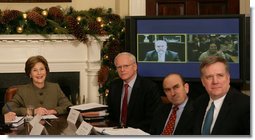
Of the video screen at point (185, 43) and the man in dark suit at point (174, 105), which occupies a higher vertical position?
the video screen at point (185, 43)

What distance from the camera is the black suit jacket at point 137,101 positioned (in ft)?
5.17

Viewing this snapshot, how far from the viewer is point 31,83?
1.49 metres

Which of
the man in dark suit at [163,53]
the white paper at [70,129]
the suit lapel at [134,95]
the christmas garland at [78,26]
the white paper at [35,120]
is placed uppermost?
the christmas garland at [78,26]

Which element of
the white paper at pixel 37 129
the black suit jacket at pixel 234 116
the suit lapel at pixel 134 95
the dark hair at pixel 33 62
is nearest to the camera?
the black suit jacket at pixel 234 116

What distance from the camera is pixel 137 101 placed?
1651 millimetres

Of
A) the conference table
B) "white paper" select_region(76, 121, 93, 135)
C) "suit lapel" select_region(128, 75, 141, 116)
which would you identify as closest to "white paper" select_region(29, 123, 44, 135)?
the conference table

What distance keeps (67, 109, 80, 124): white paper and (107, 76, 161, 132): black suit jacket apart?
14 centimetres

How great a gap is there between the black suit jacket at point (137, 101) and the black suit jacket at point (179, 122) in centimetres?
3

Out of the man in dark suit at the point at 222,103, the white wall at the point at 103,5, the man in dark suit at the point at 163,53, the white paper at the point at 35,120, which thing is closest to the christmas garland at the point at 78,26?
the white wall at the point at 103,5

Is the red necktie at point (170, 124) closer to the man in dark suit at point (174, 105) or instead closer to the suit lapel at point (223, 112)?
the man in dark suit at point (174, 105)

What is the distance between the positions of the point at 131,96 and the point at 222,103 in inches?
17.3

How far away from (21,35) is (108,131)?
1.55ft

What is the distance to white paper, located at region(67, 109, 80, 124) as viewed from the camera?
4.96ft

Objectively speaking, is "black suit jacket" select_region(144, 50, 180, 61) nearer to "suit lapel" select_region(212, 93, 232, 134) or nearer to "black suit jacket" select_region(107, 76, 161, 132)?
"black suit jacket" select_region(107, 76, 161, 132)
